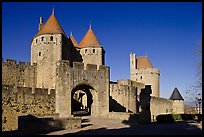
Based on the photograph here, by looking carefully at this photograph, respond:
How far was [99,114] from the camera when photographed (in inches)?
982

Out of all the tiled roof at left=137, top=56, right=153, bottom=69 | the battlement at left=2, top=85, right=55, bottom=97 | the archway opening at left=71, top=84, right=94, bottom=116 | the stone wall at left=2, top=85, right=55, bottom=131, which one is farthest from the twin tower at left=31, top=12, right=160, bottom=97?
the tiled roof at left=137, top=56, right=153, bottom=69

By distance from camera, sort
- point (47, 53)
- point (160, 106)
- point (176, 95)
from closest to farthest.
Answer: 1. point (47, 53)
2. point (160, 106)
3. point (176, 95)

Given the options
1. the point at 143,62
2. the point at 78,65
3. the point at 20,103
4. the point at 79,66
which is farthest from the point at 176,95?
the point at 20,103

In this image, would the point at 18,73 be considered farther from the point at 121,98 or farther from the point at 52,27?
the point at 121,98

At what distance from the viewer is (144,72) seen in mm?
56062

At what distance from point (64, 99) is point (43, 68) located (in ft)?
33.1

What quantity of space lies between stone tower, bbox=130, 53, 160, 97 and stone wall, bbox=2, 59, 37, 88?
93.0 ft

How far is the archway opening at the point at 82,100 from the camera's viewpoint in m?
25.2

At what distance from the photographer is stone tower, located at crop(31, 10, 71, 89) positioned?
3181cm

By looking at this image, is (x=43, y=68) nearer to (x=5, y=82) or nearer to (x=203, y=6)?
(x=5, y=82)

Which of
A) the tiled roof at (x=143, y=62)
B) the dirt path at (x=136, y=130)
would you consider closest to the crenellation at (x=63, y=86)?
the dirt path at (x=136, y=130)

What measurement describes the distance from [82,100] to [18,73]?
1019cm

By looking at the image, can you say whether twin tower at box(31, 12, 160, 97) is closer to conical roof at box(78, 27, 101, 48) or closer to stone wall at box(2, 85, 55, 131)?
conical roof at box(78, 27, 101, 48)

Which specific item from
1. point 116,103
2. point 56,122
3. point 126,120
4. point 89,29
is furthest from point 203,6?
point 89,29
